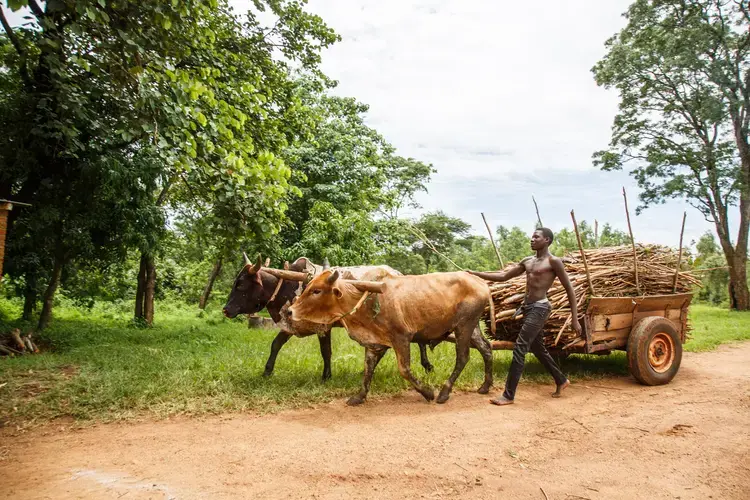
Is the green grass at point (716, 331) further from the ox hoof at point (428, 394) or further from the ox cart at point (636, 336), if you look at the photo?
the ox hoof at point (428, 394)

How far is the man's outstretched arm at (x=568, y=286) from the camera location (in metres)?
5.89

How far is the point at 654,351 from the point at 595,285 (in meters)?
1.34

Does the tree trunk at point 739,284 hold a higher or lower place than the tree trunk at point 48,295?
higher

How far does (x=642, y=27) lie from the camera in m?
19.7

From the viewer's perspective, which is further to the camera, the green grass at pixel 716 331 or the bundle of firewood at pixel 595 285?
the green grass at pixel 716 331

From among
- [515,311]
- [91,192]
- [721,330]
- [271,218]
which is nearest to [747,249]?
[721,330]

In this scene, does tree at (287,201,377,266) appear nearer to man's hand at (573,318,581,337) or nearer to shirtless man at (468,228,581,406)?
shirtless man at (468,228,581,406)

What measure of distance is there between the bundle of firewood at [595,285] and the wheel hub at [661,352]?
711 millimetres

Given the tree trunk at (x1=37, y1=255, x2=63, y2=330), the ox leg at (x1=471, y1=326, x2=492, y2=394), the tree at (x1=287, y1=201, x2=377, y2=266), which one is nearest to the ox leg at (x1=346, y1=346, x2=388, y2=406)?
the ox leg at (x1=471, y1=326, x2=492, y2=394)

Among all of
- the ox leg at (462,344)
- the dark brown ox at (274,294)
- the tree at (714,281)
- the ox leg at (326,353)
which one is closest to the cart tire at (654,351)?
the ox leg at (462,344)

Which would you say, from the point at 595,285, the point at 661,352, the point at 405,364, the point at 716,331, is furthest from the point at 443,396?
the point at 716,331

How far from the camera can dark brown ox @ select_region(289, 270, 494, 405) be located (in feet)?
18.7

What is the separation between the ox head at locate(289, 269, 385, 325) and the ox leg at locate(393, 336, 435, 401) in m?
0.70

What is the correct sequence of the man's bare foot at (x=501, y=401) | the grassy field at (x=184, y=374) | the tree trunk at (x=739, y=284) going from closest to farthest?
the grassy field at (x=184, y=374)
the man's bare foot at (x=501, y=401)
the tree trunk at (x=739, y=284)
